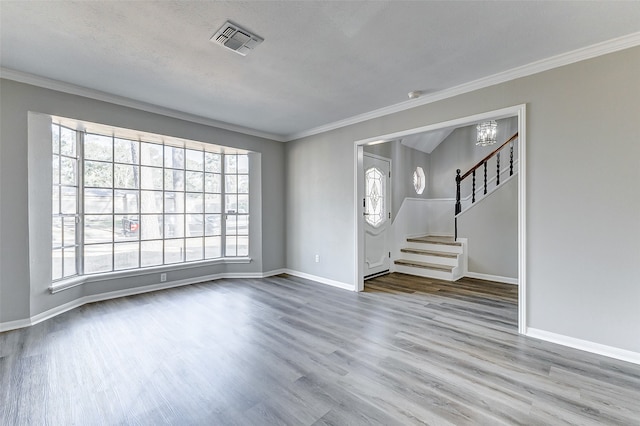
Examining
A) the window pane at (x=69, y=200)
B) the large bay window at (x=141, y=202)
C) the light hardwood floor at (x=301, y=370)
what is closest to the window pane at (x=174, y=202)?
the large bay window at (x=141, y=202)

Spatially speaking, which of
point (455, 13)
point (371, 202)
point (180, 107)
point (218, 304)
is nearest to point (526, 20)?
point (455, 13)

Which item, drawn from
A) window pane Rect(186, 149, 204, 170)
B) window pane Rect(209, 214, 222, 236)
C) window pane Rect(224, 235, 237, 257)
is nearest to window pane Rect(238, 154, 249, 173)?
window pane Rect(186, 149, 204, 170)

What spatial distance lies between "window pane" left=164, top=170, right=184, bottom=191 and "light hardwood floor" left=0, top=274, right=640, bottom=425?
190 cm

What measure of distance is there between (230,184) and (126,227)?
1761mm

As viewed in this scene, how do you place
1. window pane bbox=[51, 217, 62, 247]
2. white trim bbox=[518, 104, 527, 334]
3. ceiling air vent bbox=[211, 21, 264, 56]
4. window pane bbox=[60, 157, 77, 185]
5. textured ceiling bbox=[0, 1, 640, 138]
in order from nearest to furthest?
textured ceiling bbox=[0, 1, 640, 138]
ceiling air vent bbox=[211, 21, 264, 56]
white trim bbox=[518, 104, 527, 334]
window pane bbox=[51, 217, 62, 247]
window pane bbox=[60, 157, 77, 185]

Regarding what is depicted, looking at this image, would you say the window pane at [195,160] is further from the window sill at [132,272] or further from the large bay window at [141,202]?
the window sill at [132,272]

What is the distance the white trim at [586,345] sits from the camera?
2273mm

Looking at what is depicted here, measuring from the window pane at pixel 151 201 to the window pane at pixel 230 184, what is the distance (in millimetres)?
1096

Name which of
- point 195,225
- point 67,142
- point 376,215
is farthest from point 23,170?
point 376,215

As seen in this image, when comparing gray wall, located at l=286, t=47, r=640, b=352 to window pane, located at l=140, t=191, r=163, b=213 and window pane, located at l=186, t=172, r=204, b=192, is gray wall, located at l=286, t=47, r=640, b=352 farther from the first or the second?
window pane, located at l=140, t=191, r=163, b=213

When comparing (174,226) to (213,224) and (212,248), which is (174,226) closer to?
(213,224)

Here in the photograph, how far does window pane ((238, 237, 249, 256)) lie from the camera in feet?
17.0

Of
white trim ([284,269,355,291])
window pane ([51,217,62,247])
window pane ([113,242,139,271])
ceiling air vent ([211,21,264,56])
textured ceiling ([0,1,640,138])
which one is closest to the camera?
textured ceiling ([0,1,640,138])

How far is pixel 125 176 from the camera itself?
4.09 m
